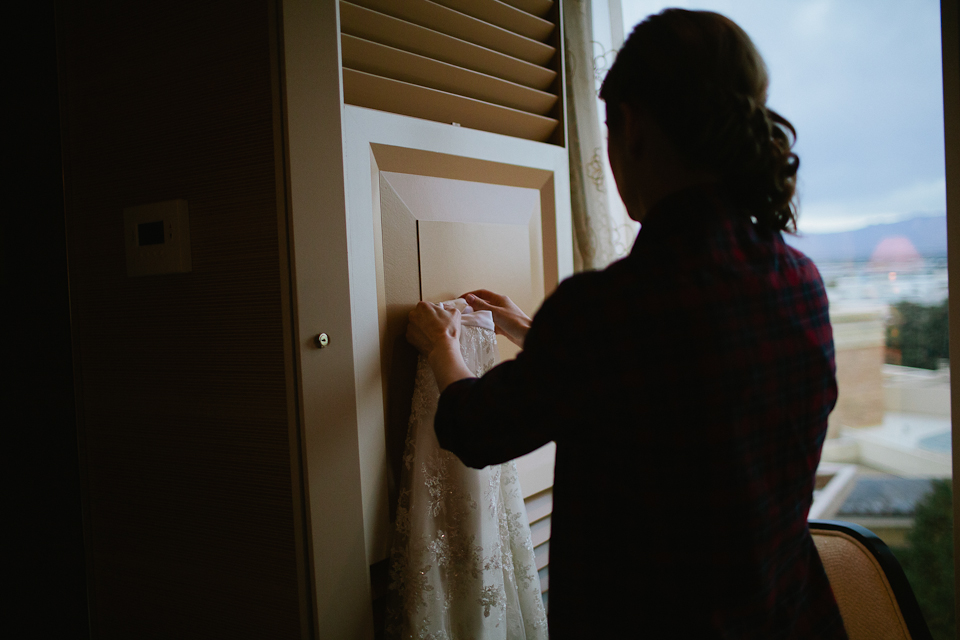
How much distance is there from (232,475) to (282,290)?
0.90ft

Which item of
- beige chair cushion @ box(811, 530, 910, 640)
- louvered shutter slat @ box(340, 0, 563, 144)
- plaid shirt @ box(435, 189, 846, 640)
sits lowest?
beige chair cushion @ box(811, 530, 910, 640)

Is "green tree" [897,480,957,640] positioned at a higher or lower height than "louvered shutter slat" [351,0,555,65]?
lower

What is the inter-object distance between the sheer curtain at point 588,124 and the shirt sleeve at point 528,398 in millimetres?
973

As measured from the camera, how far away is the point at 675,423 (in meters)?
0.52

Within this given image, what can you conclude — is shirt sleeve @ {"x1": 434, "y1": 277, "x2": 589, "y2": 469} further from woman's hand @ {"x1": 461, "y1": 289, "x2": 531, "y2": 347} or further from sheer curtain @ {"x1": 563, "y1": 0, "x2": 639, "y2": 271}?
sheer curtain @ {"x1": 563, "y1": 0, "x2": 639, "y2": 271}

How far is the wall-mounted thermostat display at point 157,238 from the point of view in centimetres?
80

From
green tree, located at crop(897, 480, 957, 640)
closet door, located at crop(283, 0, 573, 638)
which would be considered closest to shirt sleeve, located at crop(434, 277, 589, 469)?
closet door, located at crop(283, 0, 573, 638)

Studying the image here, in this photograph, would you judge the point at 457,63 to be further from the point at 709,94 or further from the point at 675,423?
the point at 675,423

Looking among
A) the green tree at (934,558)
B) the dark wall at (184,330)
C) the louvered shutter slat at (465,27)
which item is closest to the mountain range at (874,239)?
the green tree at (934,558)

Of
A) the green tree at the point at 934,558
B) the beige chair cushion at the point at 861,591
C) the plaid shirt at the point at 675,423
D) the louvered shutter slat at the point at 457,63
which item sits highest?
the louvered shutter slat at the point at 457,63

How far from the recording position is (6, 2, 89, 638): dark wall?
89 cm

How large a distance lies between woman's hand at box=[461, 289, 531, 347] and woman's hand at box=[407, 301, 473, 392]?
0.09 m

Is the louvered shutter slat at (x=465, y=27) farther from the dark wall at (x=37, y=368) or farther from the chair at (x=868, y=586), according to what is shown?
the chair at (x=868, y=586)

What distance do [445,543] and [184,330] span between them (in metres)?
0.49
